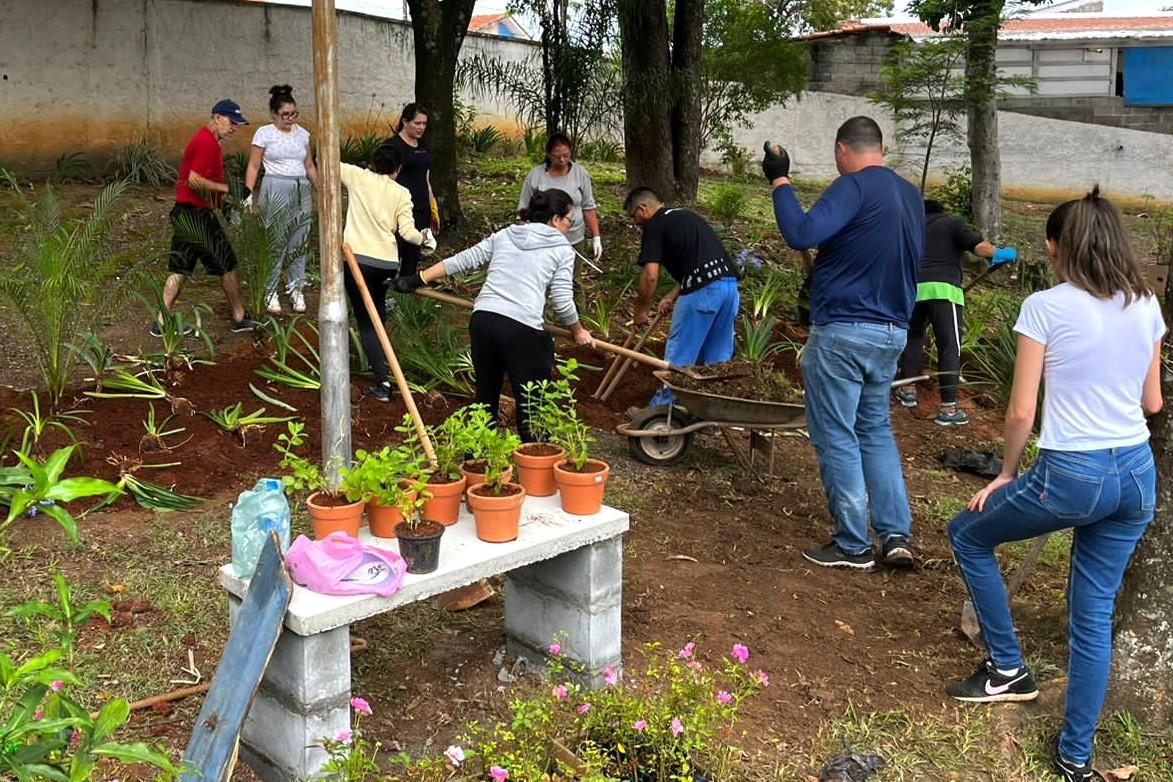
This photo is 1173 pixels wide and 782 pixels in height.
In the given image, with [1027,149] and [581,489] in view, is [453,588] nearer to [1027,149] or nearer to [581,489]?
[581,489]

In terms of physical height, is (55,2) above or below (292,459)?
above

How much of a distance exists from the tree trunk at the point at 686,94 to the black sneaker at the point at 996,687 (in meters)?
8.25

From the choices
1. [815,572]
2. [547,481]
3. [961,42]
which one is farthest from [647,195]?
[961,42]

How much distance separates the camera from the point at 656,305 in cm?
Result: 936

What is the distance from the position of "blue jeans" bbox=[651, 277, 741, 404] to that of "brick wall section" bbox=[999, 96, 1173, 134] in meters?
17.5

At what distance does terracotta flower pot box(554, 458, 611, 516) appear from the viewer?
3.63m

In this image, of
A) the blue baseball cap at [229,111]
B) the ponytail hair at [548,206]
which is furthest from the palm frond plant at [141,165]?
the ponytail hair at [548,206]

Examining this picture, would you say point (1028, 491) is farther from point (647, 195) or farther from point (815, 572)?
point (647, 195)

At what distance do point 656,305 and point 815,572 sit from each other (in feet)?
15.7

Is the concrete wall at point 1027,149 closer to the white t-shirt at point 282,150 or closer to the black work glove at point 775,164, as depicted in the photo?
the white t-shirt at point 282,150

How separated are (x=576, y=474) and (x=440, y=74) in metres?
7.15

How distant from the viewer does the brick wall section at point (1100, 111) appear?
71.6 feet

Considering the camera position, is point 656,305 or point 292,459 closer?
point 292,459

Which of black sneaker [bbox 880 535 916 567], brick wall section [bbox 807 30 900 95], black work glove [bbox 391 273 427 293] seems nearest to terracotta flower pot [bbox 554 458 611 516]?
black sneaker [bbox 880 535 916 567]
